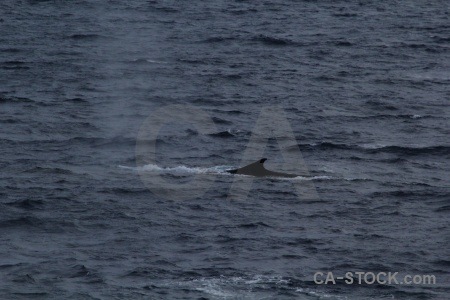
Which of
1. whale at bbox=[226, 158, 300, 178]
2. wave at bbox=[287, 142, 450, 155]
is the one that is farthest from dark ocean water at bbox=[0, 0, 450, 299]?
whale at bbox=[226, 158, 300, 178]

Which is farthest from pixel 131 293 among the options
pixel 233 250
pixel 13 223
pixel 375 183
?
pixel 375 183

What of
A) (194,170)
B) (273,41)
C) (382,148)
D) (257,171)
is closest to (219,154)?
(194,170)

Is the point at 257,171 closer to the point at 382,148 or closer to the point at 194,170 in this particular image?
the point at 194,170

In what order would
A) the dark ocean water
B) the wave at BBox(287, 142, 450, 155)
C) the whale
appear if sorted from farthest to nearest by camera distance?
the wave at BBox(287, 142, 450, 155) → the whale → the dark ocean water

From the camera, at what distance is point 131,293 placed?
2154 inches

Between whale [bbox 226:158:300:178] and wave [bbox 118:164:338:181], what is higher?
whale [bbox 226:158:300:178]

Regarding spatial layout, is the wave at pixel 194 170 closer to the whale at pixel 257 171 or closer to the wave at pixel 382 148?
the whale at pixel 257 171

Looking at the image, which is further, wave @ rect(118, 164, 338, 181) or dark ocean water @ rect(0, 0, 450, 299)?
wave @ rect(118, 164, 338, 181)

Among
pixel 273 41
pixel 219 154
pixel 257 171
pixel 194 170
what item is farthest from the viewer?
pixel 273 41

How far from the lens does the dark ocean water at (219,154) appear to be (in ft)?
191

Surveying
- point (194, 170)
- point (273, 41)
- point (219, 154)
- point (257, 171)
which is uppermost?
point (257, 171)

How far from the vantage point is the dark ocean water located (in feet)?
191

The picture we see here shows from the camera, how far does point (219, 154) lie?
78375 millimetres

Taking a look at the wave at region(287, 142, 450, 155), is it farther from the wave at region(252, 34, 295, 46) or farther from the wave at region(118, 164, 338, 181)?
the wave at region(252, 34, 295, 46)
